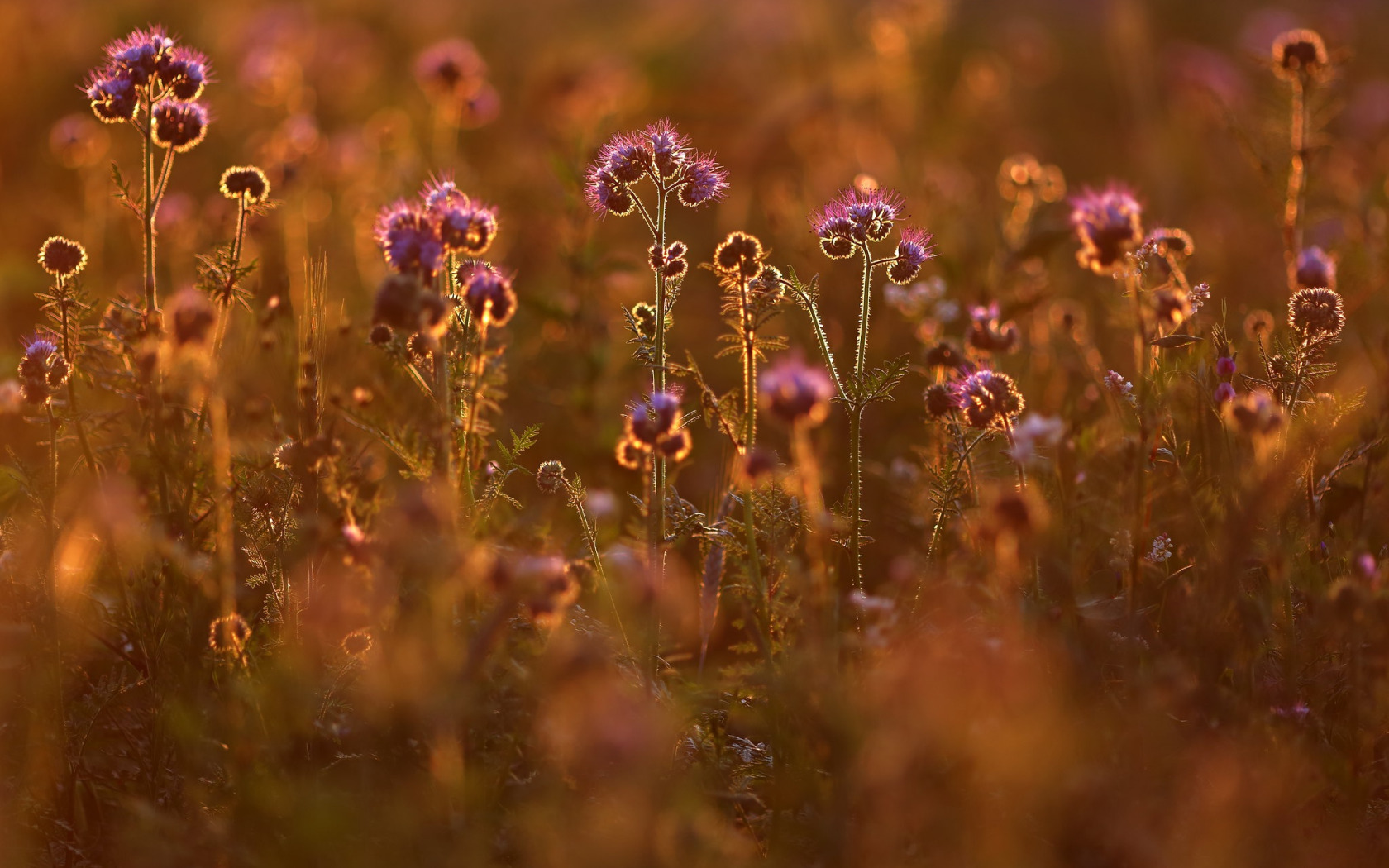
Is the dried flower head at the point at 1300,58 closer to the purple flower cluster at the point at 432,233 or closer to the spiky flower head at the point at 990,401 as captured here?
the spiky flower head at the point at 990,401

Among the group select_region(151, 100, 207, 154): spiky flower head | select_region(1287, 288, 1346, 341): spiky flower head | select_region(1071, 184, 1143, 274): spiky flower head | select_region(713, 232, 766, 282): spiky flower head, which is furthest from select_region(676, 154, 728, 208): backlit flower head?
select_region(1287, 288, 1346, 341): spiky flower head

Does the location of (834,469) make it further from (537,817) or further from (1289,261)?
(537,817)

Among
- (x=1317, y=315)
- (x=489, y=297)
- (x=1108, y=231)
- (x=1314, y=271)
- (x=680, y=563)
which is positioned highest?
(x=1314, y=271)

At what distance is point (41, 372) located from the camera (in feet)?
7.79

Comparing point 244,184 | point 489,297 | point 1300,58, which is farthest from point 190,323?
point 1300,58

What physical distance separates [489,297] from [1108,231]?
53.0 inches

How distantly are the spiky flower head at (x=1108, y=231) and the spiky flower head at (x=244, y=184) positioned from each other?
1938 mm

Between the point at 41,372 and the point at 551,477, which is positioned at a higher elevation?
the point at 41,372

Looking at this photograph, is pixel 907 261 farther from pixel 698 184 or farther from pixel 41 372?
pixel 41 372

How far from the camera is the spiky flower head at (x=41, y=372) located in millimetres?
2346

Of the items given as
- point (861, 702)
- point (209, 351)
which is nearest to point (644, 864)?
point (861, 702)

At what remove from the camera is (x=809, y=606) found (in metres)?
2.07

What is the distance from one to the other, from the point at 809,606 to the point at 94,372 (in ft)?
6.99

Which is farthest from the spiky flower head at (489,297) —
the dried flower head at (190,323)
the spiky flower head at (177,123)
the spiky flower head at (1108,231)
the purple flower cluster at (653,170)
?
the spiky flower head at (1108,231)
